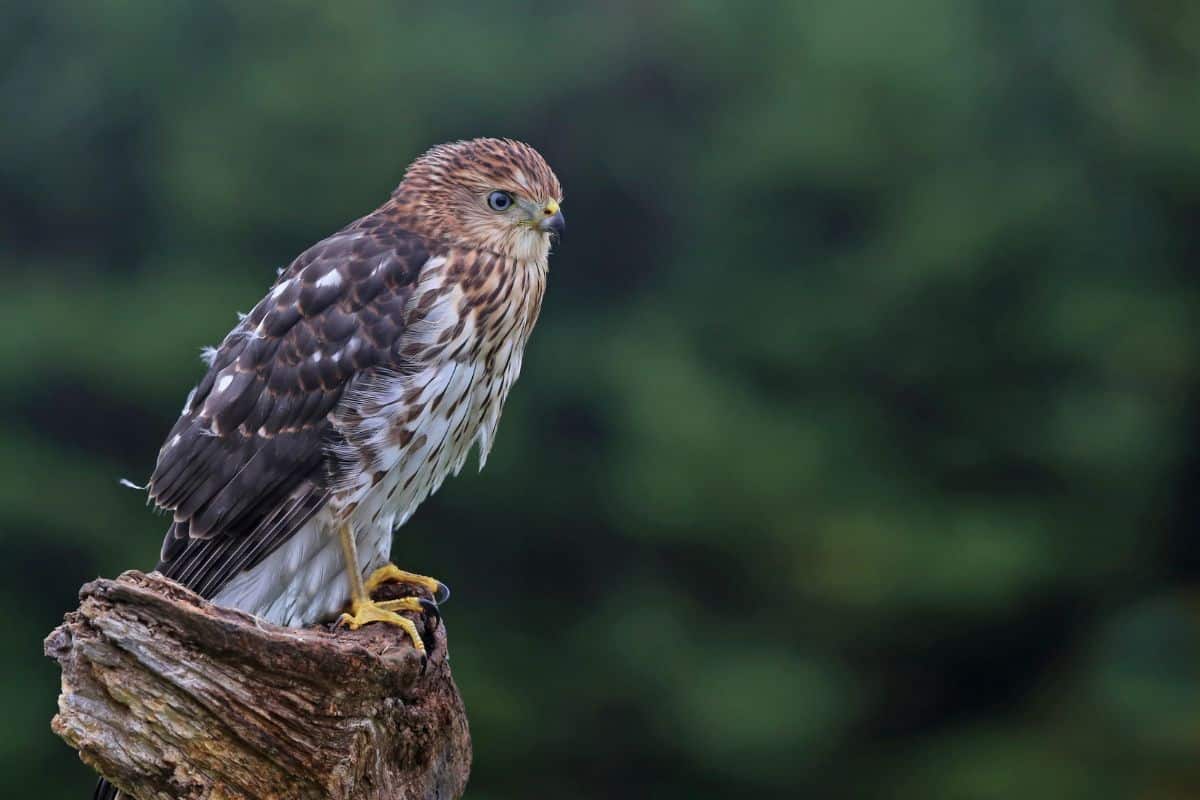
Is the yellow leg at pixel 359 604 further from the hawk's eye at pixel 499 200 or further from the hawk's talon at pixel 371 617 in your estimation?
the hawk's eye at pixel 499 200

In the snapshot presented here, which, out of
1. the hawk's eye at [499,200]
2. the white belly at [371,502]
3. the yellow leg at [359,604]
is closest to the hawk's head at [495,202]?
the hawk's eye at [499,200]

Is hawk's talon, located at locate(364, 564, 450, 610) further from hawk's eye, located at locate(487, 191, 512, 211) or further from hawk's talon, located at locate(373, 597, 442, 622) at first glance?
hawk's eye, located at locate(487, 191, 512, 211)

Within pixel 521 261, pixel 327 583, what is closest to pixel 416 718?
pixel 327 583

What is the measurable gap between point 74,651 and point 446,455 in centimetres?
91

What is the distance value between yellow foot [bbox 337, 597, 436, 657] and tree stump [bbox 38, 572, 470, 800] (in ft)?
0.64

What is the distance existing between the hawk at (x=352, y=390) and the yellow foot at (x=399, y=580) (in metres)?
0.07

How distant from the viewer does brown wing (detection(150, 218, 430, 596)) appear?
101 inches

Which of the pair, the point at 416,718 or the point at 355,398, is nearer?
the point at 416,718

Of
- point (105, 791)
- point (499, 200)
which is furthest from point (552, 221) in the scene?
point (105, 791)

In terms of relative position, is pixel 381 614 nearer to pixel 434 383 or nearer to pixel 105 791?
pixel 434 383

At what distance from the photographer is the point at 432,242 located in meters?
2.71

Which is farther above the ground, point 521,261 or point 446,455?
point 521,261

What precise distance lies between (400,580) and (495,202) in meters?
0.83

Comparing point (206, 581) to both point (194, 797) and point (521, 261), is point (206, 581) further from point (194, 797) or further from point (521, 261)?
point (521, 261)
